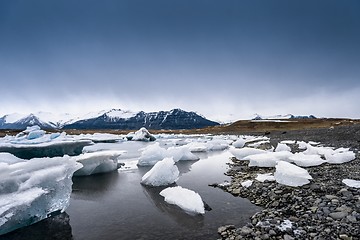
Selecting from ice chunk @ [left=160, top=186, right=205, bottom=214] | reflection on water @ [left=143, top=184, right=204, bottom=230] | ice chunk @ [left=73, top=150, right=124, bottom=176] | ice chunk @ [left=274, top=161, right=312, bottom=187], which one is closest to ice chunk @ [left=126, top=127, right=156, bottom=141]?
ice chunk @ [left=73, top=150, right=124, bottom=176]

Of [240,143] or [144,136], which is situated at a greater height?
[144,136]

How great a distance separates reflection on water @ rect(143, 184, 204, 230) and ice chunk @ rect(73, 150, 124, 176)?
152 inches

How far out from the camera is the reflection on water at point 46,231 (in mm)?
4812

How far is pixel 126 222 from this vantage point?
5.44m

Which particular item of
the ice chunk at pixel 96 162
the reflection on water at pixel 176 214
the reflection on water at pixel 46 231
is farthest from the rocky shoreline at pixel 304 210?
the ice chunk at pixel 96 162

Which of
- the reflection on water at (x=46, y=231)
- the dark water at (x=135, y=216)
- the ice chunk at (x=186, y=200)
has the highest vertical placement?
the ice chunk at (x=186, y=200)

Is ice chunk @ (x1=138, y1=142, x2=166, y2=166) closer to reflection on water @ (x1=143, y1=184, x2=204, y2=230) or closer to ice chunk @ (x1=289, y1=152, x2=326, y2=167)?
reflection on water @ (x1=143, y1=184, x2=204, y2=230)

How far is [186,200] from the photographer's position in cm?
618

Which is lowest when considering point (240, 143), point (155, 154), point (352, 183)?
point (352, 183)

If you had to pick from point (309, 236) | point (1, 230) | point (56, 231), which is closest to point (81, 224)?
point (56, 231)

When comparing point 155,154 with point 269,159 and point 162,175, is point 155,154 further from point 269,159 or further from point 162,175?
point 269,159

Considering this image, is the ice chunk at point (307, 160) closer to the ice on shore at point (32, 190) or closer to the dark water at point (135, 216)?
the dark water at point (135, 216)

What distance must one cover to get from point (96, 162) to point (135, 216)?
218 inches

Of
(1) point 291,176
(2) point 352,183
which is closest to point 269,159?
(1) point 291,176
